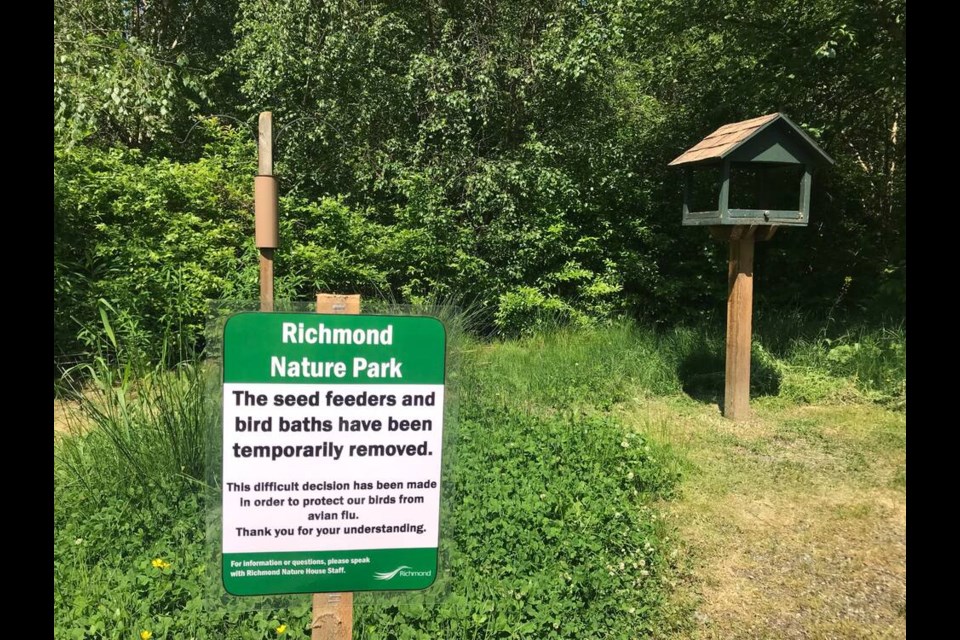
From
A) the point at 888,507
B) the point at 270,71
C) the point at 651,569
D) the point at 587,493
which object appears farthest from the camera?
the point at 270,71

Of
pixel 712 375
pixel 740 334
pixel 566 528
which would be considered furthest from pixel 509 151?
pixel 566 528

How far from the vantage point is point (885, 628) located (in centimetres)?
303

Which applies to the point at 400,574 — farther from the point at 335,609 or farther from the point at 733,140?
the point at 733,140

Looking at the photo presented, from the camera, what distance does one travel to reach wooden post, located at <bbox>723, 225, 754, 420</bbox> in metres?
6.10

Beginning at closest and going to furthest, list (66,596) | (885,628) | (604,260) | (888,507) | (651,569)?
(66,596) → (885,628) → (651,569) → (888,507) → (604,260)

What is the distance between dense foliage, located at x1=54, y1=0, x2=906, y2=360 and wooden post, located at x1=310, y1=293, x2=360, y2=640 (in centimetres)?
643

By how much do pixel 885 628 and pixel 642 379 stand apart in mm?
4219

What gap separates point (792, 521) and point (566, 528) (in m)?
1.57

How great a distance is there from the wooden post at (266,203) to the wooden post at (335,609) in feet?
3.26

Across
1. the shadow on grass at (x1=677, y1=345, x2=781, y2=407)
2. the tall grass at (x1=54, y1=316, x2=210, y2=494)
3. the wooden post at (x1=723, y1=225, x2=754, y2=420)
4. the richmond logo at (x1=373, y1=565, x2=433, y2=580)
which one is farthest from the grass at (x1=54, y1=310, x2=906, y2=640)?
the shadow on grass at (x1=677, y1=345, x2=781, y2=407)

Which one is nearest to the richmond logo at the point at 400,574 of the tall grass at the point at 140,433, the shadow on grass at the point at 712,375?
the tall grass at the point at 140,433

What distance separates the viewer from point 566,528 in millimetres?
3434

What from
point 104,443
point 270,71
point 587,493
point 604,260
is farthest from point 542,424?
point 270,71

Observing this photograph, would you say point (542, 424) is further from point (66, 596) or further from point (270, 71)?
point (270, 71)
